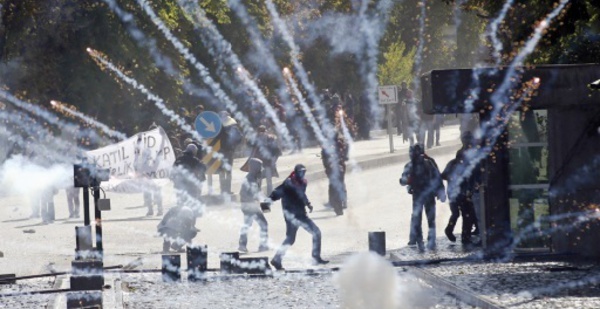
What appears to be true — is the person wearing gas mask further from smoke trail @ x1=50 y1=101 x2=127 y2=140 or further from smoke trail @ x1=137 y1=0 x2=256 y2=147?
smoke trail @ x1=137 y1=0 x2=256 y2=147

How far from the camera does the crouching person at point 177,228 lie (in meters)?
24.3

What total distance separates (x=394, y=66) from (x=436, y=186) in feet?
108

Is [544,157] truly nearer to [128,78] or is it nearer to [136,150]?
[136,150]

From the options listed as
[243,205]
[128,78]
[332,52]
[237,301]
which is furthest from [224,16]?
[237,301]

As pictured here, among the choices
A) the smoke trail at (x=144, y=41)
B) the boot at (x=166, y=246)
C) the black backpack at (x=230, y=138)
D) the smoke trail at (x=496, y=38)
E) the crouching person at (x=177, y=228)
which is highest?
the smoke trail at (x=144, y=41)

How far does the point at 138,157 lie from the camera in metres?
27.1

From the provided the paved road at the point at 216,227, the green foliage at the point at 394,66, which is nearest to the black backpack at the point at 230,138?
the paved road at the point at 216,227

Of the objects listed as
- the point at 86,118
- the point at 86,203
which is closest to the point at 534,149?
the point at 86,203

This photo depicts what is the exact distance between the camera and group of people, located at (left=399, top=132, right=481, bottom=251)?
918 inches

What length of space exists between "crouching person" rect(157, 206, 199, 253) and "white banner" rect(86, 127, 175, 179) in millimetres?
1744

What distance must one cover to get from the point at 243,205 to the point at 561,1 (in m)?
6.69

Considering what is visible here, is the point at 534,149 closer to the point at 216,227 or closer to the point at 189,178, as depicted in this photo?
the point at 189,178

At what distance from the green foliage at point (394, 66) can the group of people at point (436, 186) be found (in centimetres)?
3225

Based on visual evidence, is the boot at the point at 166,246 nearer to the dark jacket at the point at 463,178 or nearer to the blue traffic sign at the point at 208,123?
the dark jacket at the point at 463,178
